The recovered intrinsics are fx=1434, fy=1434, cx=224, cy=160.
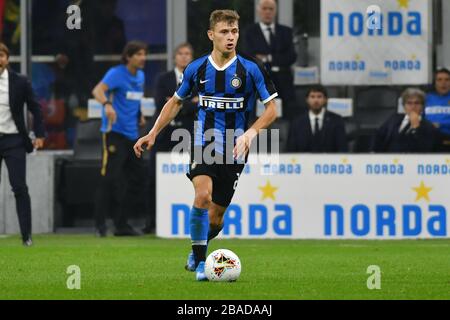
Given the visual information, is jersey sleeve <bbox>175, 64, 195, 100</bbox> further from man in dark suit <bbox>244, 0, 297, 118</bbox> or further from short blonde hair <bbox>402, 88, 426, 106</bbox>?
man in dark suit <bbox>244, 0, 297, 118</bbox>

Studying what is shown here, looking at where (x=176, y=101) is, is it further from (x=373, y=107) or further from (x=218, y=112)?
(x=373, y=107)

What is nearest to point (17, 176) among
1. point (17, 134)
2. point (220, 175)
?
point (17, 134)

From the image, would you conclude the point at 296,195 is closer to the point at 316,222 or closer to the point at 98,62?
the point at 316,222

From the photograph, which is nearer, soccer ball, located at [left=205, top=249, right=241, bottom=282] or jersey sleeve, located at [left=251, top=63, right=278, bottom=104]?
soccer ball, located at [left=205, top=249, right=241, bottom=282]

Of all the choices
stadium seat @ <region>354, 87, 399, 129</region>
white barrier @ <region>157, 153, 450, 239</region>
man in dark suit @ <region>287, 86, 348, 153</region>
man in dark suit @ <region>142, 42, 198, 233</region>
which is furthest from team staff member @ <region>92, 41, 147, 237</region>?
stadium seat @ <region>354, 87, 399, 129</region>

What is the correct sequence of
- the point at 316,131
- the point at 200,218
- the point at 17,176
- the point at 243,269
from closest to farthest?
the point at 200,218, the point at 243,269, the point at 17,176, the point at 316,131

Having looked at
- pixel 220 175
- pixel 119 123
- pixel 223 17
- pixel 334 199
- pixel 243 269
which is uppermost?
pixel 223 17

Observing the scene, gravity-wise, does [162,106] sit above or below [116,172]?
above

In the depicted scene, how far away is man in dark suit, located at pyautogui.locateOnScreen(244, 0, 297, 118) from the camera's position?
61.4 ft

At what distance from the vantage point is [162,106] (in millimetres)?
18219

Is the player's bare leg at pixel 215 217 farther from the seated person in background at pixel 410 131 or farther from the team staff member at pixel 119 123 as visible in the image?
the seated person in background at pixel 410 131

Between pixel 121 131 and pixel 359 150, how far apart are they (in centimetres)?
315

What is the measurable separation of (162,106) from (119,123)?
589 mm

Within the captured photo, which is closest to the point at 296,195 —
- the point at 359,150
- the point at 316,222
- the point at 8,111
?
the point at 316,222
